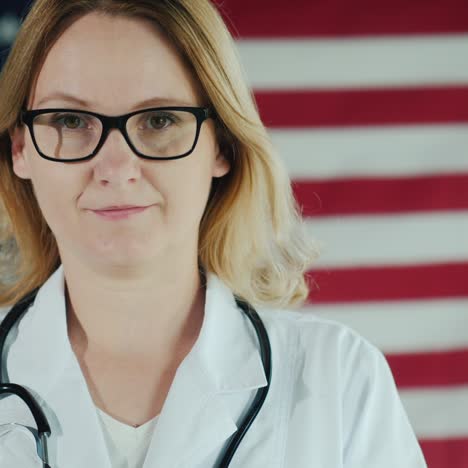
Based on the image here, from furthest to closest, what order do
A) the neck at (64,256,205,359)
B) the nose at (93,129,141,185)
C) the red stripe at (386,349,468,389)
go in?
1. the red stripe at (386,349,468,389)
2. the neck at (64,256,205,359)
3. the nose at (93,129,141,185)

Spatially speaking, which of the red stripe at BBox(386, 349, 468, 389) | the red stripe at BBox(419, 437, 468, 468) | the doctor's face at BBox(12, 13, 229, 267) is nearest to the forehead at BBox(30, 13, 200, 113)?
the doctor's face at BBox(12, 13, 229, 267)

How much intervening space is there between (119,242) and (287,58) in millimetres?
755

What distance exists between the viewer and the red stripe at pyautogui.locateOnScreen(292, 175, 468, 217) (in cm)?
164

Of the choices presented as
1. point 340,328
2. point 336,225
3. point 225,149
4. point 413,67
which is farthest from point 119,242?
point 413,67

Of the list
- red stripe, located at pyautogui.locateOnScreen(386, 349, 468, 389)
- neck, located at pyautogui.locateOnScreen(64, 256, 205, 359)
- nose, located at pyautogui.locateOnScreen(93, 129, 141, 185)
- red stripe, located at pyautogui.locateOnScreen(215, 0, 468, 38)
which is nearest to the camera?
nose, located at pyautogui.locateOnScreen(93, 129, 141, 185)

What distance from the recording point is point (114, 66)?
0.97 m

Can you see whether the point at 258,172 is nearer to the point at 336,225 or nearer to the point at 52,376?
the point at 52,376

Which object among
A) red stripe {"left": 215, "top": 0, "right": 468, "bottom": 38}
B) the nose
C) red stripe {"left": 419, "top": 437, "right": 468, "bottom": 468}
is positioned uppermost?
red stripe {"left": 215, "top": 0, "right": 468, "bottom": 38}

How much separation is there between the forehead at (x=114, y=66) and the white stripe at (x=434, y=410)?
96cm

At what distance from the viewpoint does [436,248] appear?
5.52 feet

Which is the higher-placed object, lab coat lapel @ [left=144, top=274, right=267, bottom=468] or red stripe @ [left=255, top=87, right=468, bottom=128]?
red stripe @ [left=255, top=87, right=468, bottom=128]

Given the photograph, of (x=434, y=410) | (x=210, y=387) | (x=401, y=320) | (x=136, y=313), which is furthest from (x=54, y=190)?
(x=434, y=410)

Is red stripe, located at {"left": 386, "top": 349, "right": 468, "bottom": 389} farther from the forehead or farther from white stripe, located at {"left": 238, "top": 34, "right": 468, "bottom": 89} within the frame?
the forehead

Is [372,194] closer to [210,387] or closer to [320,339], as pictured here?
[320,339]
